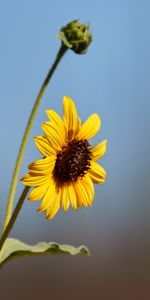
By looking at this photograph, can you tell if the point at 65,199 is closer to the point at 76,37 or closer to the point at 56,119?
the point at 56,119

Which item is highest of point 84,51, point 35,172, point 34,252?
point 84,51

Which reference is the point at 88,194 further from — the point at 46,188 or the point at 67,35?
the point at 67,35

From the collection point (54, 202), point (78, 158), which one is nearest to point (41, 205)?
point (54, 202)

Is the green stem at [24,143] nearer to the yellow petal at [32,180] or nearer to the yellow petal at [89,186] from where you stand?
the yellow petal at [32,180]

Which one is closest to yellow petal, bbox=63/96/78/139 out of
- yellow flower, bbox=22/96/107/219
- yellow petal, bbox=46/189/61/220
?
yellow flower, bbox=22/96/107/219

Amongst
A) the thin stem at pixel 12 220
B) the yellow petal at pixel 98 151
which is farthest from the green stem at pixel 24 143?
the yellow petal at pixel 98 151

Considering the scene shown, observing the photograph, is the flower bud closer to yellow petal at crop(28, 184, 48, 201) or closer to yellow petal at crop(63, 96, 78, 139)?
yellow petal at crop(63, 96, 78, 139)

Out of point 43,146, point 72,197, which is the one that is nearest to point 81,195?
point 72,197
